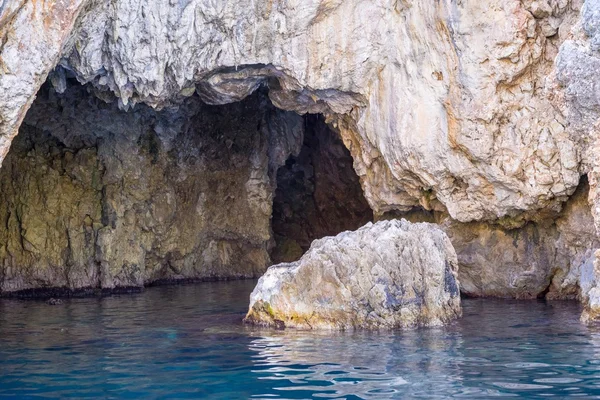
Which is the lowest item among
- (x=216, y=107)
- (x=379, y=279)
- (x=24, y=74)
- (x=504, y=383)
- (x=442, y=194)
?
(x=504, y=383)

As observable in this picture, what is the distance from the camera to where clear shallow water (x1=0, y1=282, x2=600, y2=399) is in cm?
823

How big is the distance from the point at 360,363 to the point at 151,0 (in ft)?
26.4

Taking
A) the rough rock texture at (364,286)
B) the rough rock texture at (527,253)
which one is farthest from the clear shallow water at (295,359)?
the rough rock texture at (527,253)

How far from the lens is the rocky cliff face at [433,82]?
47.6ft

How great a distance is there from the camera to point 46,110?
790 inches

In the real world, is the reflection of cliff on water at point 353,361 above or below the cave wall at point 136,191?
below

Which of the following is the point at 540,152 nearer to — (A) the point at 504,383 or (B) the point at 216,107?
(A) the point at 504,383

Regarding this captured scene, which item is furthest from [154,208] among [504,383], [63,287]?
[504,383]

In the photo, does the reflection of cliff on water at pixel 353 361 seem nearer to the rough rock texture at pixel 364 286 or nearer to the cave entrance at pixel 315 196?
the rough rock texture at pixel 364 286

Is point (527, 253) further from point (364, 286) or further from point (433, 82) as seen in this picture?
point (364, 286)

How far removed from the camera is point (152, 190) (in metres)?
23.2

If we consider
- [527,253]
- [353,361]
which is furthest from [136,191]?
[353,361]

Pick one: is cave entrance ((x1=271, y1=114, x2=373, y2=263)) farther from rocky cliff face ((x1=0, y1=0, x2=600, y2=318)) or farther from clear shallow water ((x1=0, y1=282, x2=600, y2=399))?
clear shallow water ((x1=0, y1=282, x2=600, y2=399))

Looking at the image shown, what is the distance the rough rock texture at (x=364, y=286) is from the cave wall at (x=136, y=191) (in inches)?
369
